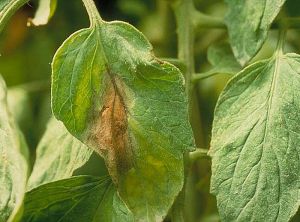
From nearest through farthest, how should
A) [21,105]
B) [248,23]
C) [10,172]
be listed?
[10,172] < [248,23] < [21,105]

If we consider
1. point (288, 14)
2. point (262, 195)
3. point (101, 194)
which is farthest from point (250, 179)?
point (288, 14)

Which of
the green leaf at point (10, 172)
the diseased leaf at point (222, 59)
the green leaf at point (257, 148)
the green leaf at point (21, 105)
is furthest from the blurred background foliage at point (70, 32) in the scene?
the green leaf at point (10, 172)

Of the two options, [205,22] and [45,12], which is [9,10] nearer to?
[45,12]

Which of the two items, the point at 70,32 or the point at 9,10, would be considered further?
the point at 70,32

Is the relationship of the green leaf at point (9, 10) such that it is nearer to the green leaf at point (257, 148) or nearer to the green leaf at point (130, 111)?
the green leaf at point (130, 111)

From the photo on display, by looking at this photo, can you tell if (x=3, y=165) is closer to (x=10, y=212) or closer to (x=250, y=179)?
(x=10, y=212)

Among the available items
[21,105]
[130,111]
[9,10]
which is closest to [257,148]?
[130,111]
